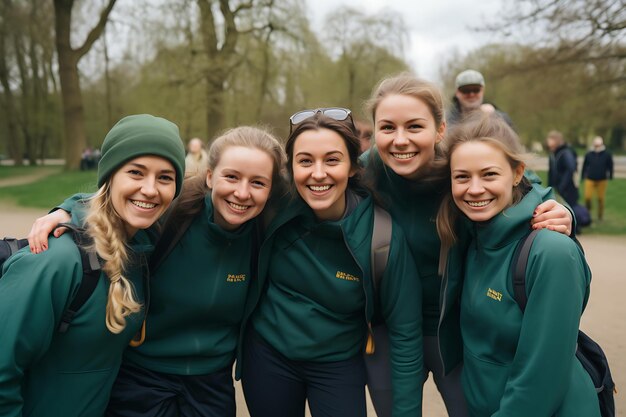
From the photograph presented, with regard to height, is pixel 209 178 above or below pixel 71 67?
below

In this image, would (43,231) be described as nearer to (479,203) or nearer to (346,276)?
(346,276)

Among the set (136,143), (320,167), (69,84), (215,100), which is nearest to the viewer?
(136,143)

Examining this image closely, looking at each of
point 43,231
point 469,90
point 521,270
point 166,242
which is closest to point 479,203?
point 521,270

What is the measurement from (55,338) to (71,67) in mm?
20513

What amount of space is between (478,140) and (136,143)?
1.44 meters

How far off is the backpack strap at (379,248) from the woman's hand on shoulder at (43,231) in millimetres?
1307

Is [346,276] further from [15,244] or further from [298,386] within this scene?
[15,244]

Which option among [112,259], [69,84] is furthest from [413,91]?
[69,84]

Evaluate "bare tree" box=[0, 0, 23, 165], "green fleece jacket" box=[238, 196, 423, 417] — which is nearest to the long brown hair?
"green fleece jacket" box=[238, 196, 423, 417]

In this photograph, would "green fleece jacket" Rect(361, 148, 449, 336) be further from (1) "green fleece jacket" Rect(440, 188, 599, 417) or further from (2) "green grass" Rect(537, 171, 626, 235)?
(2) "green grass" Rect(537, 171, 626, 235)

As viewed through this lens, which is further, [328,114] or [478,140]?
[328,114]

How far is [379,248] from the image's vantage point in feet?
7.48

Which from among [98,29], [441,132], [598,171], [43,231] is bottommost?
[598,171]

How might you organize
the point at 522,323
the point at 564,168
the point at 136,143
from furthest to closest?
1. the point at 564,168
2. the point at 136,143
3. the point at 522,323
